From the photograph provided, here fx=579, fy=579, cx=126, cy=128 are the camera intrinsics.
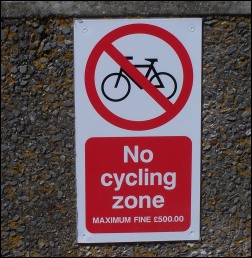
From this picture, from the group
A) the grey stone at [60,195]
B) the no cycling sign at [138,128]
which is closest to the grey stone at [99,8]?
the no cycling sign at [138,128]

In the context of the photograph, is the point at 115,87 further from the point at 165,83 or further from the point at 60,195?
the point at 60,195

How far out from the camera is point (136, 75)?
213cm

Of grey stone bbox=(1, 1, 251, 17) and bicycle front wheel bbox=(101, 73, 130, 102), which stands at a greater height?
grey stone bbox=(1, 1, 251, 17)

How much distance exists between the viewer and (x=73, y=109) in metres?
2.16

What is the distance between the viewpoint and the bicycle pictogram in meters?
2.13

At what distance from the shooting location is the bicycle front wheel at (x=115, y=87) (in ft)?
7.00

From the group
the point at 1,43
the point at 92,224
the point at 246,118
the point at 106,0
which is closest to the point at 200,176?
the point at 246,118

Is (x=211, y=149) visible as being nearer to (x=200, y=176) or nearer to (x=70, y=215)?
(x=200, y=176)

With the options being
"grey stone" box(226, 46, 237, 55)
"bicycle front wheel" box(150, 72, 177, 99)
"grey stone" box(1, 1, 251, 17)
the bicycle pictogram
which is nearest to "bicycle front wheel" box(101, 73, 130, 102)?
the bicycle pictogram

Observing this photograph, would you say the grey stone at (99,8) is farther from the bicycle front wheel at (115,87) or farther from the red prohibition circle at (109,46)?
the bicycle front wheel at (115,87)

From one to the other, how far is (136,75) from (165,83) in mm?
113

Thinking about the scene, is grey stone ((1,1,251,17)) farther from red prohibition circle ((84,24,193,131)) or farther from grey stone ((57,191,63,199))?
grey stone ((57,191,63,199))

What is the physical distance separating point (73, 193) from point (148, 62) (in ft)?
1.89

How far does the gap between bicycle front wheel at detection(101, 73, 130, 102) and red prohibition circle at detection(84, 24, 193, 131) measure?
0.04 m
